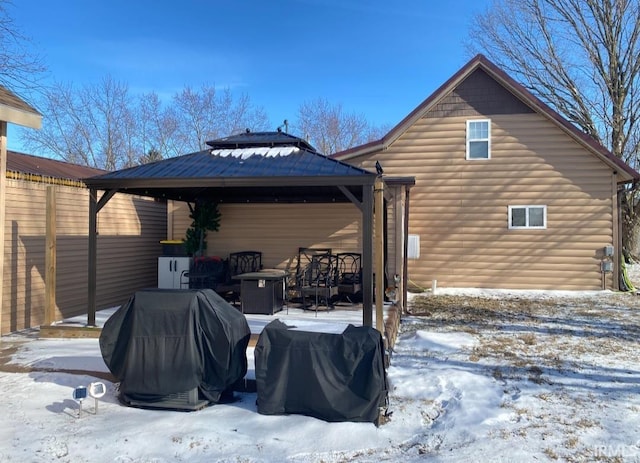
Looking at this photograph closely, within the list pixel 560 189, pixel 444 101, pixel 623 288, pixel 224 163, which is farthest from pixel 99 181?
pixel 623 288

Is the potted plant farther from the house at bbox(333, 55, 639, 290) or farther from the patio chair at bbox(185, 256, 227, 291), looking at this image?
the house at bbox(333, 55, 639, 290)

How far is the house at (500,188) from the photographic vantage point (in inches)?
437

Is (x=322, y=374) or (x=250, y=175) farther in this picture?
(x=250, y=175)

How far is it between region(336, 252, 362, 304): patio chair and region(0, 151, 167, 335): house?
14.9ft

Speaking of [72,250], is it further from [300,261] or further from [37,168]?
[300,261]

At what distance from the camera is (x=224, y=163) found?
7.27 meters

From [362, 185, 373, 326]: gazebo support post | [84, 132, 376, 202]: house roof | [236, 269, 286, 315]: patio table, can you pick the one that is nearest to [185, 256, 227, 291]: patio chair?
[236, 269, 286, 315]: patio table

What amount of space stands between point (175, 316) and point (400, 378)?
98.3 inches

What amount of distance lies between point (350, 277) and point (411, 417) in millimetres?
5780

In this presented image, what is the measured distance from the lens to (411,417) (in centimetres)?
415

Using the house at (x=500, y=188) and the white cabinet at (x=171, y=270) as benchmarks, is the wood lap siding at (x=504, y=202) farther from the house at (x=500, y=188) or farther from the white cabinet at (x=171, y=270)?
the white cabinet at (x=171, y=270)

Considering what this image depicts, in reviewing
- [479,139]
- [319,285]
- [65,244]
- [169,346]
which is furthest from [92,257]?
[479,139]

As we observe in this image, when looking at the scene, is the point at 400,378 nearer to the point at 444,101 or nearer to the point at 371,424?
the point at 371,424

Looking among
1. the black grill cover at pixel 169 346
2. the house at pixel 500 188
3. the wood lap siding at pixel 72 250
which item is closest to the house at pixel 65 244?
the wood lap siding at pixel 72 250
